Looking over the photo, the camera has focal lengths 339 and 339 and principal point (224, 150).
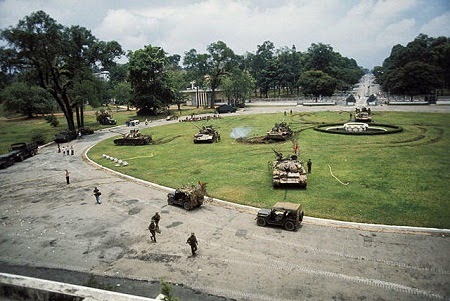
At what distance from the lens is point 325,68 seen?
115 m

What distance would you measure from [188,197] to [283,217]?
6151 millimetres

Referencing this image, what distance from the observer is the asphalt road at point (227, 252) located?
12594 mm

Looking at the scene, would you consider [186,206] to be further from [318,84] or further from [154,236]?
[318,84]

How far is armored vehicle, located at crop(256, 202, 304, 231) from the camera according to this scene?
17.3 m

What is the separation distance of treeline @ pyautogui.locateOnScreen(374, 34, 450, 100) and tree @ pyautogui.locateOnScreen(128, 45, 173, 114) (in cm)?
5658

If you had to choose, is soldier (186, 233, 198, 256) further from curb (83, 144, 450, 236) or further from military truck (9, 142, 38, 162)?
military truck (9, 142, 38, 162)

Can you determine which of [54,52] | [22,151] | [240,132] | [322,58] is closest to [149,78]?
[54,52]

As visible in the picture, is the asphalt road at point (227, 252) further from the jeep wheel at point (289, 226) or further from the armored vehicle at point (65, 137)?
the armored vehicle at point (65, 137)

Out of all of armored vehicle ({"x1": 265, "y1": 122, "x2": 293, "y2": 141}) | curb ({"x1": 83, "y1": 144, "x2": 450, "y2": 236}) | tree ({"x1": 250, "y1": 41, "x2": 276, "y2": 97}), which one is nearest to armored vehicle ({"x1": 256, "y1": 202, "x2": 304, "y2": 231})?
curb ({"x1": 83, "y1": 144, "x2": 450, "y2": 236})

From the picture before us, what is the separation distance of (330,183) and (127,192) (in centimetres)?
1486

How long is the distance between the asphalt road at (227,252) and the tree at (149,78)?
56.0 meters

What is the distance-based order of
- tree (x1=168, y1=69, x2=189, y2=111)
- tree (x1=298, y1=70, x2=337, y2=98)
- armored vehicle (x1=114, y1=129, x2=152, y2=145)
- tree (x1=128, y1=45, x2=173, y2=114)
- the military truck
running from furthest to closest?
tree (x1=298, y1=70, x2=337, y2=98) → tree (x1=168, y1=69, x2=189, y2=111) → tree (x1=128, y1=45, x2=173, y2=114) → armored vehicle (x1=114, y1=129, x2=152, y2=145) → the military truck

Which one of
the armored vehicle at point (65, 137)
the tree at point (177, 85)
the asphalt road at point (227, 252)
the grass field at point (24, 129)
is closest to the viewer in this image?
the asphalt road at point (227, 252)

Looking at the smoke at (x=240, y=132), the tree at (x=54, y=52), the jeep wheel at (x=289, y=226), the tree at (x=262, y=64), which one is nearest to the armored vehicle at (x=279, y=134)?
the smoke at (x=240, y=132)
